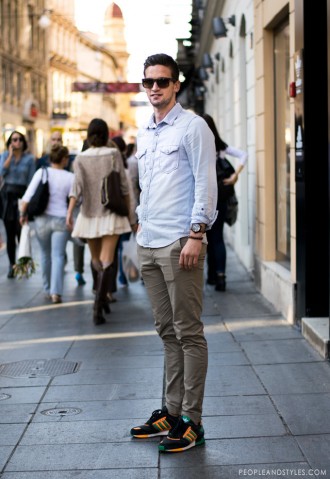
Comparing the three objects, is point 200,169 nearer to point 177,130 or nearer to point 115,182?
point 177,130

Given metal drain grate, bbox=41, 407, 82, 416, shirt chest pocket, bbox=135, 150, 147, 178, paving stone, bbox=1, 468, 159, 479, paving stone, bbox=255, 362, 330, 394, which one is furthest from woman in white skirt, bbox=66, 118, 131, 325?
paving stone, bbox=1, 468, 159, 479

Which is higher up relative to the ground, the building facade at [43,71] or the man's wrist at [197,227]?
the building facade at [43,71]

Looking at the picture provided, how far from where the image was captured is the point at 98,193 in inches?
387

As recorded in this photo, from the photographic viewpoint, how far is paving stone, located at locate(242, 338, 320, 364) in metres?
7.59

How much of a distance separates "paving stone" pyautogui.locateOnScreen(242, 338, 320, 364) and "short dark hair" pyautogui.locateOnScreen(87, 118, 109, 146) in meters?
2.57

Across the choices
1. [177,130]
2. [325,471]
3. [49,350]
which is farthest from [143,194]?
[49,350]

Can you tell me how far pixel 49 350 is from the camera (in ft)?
27.4

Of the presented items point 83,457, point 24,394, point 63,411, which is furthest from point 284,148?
point 83,457

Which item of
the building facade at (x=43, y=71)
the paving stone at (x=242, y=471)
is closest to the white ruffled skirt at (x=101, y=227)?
the paving stone at (x=242, y=471)

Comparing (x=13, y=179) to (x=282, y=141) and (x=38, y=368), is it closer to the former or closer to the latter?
(x=282, y=141)

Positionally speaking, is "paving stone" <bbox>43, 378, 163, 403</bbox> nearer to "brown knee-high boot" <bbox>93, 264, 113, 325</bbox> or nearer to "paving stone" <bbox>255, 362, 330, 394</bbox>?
"paving stone" <bbox>255, 362, 330, 394</bbox>

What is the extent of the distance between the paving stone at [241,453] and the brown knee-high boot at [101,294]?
427cm

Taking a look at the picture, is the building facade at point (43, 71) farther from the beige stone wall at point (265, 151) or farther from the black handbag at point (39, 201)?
the black handbag at point (39, 201)

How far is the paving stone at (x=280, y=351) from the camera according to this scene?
24.9ft
